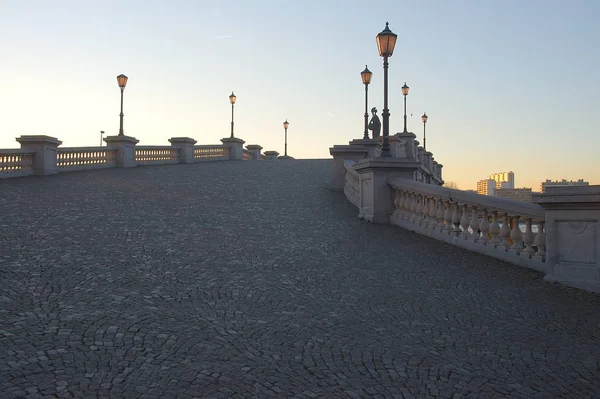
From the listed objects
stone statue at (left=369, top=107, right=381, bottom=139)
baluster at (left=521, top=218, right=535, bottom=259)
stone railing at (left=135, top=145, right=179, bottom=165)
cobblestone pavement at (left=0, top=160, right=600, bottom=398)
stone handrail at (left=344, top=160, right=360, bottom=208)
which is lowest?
cobblestone pavement at (left=0, top=160, right=600, bottom=398)

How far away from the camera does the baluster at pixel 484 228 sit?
987 cm

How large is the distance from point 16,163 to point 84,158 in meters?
4.59

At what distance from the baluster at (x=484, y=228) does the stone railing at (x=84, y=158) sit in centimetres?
1957

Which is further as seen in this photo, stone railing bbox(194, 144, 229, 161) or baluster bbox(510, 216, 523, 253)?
stone railing bbox(194, 144, 229, 161)

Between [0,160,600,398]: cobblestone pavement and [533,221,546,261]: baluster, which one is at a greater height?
[533,221,546,261]: baluster

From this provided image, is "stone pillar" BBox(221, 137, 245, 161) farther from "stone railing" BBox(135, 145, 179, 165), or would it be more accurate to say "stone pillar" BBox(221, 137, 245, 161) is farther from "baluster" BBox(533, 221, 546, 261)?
"baluster" BBox(533, 221, 546, 261)

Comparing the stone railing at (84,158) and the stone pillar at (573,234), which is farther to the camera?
the stone railing at (84,158)

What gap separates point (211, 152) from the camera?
37.5 meters

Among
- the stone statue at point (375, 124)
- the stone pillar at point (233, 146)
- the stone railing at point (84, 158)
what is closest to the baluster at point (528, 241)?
the stone railing at point (84, 158)

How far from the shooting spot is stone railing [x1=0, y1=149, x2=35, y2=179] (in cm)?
2078

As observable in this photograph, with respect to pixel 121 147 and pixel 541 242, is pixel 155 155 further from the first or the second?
pixel 541 242

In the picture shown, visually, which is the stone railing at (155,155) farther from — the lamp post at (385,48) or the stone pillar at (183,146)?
the lamp post at (385,48)

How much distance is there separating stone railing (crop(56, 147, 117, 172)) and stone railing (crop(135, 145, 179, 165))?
2194 mm

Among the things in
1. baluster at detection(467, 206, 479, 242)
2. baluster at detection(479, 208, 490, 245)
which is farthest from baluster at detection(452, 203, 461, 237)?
baluster at detection(479, 208, 490, 245)
